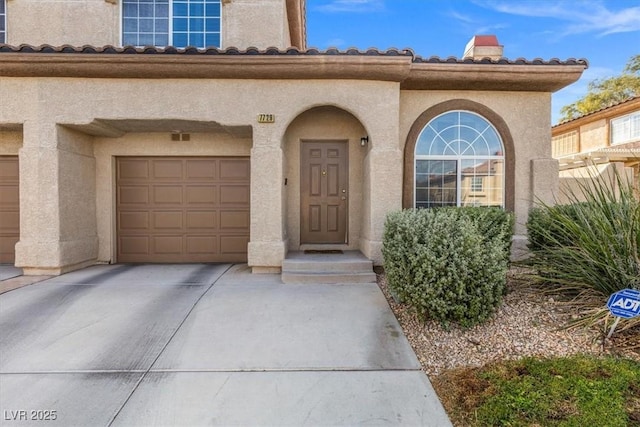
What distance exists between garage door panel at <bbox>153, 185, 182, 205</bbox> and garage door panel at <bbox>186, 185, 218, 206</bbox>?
268 mm

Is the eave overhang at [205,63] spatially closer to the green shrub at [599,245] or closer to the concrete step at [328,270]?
the concrete step at [328,270]

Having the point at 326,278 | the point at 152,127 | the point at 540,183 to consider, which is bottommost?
the point at 326,278

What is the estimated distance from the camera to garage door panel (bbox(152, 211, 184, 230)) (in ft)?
26.7

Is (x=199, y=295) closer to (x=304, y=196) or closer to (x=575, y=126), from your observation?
(x=304, y=196)

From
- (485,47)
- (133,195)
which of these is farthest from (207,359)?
(485,47)

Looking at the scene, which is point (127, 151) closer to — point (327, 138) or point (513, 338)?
point (327, 138)

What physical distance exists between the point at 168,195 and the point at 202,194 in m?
0.83

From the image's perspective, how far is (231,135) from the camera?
7910mm

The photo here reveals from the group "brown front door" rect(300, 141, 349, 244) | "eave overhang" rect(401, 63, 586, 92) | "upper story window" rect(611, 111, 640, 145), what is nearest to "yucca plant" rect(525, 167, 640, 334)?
"eave overhang" rect(401, 63, 586, 92)

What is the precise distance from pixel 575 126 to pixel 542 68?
49.8 ft

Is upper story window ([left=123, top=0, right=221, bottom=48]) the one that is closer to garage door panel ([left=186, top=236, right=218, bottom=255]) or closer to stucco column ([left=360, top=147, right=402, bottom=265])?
garage door panel ([left=186, top=236, right=218, bottom=255])

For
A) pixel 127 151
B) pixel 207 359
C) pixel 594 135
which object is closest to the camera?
pixel 207 359

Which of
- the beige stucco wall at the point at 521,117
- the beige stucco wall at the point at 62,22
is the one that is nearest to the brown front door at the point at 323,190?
the beige stucco wall at the point at 521,117

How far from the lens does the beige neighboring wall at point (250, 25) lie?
27.2 feet
